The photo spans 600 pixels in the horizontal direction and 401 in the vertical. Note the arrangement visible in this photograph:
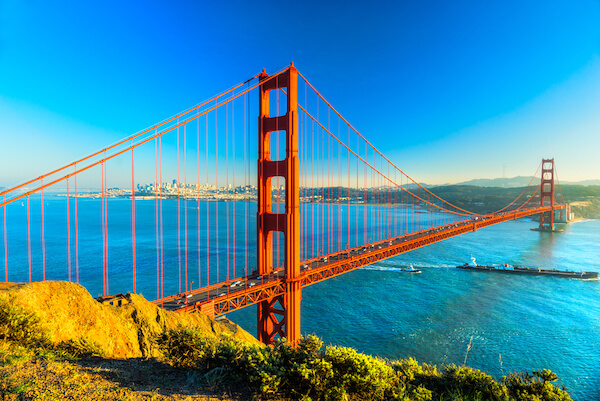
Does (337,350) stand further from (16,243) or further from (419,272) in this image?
(16,243)

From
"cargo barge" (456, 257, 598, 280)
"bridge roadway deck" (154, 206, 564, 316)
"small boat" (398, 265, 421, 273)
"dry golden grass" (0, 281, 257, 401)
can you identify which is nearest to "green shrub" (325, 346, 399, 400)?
"dry golden grass" (0, 281, 257, 401)

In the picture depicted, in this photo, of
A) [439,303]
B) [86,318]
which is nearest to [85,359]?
[86,318]

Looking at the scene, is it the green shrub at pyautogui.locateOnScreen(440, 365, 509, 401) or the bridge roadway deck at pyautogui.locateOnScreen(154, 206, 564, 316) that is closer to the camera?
the green shrub at pyautogui.locateOnScreen(440, 365, 509, 401)

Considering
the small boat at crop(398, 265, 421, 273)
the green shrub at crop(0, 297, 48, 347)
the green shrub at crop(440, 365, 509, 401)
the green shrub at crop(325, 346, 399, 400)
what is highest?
the green shrub at crop(0, 297, 48, 347)

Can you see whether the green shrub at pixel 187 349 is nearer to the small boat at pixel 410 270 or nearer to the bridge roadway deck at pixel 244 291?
the bridge roadway deck at pixel 244 291

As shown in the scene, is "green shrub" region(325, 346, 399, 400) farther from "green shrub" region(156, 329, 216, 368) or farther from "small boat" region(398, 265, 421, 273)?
"small boat" region(398, 265, 421, 273)

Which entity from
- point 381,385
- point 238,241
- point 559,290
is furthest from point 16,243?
point 559,290

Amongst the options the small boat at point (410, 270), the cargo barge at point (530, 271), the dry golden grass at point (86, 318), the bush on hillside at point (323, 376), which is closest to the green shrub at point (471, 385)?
the bush on hillside at point (323, 376)

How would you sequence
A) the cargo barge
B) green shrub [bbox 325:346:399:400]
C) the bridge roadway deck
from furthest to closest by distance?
1. the cargo barge
2. the bridge roadway deck
3. green shrub [bbox 325:346:399:400]
